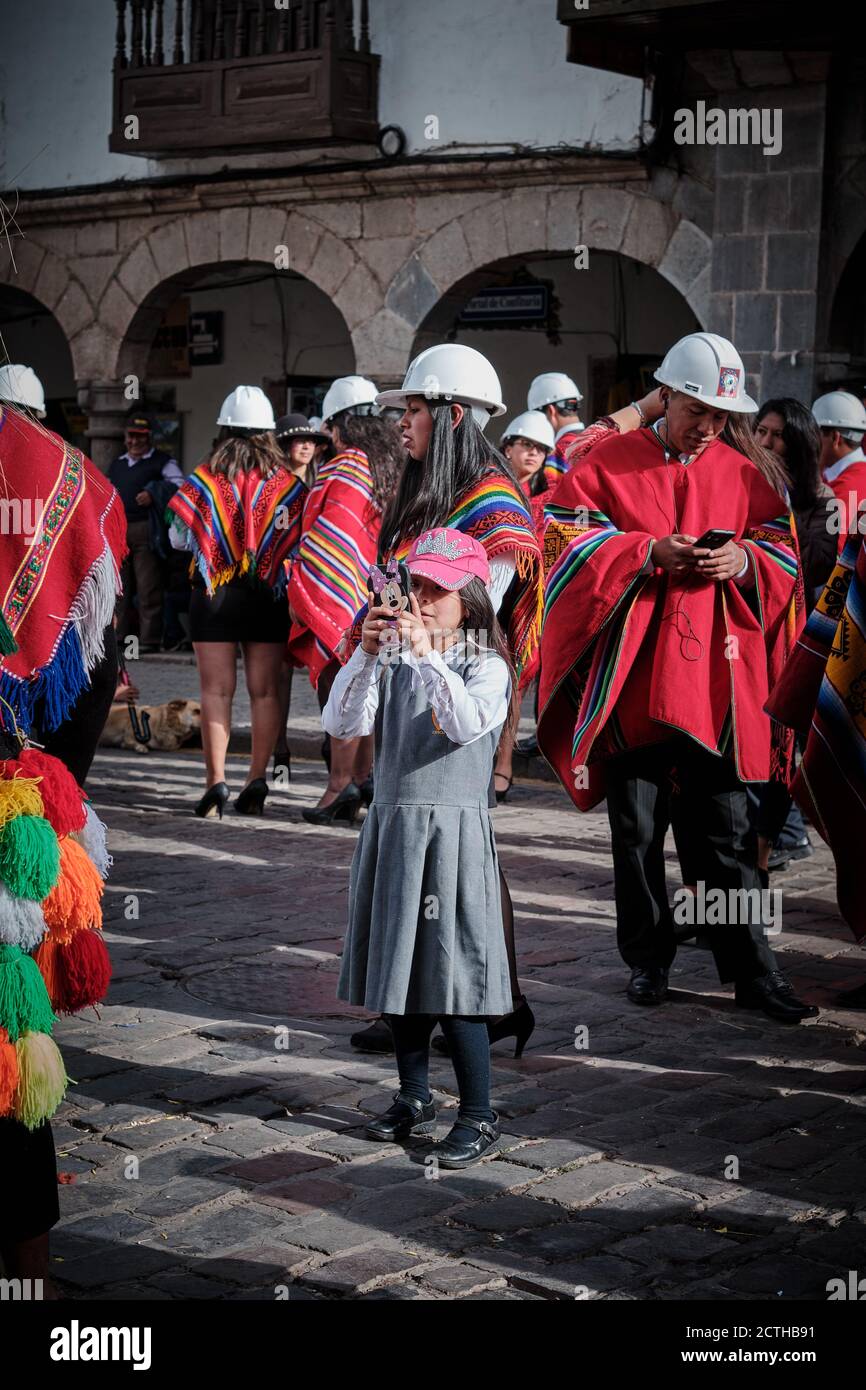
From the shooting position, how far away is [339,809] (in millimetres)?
9422

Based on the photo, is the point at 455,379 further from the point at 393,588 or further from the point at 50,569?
the point at 50,569

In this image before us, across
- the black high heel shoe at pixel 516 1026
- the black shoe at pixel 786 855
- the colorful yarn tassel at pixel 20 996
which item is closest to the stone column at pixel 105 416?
the black shoe at pixel 786 855

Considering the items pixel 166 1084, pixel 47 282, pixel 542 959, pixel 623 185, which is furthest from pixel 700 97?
pixel 166 1084

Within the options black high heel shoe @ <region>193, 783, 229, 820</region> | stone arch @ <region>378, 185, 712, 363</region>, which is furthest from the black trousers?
stone arch @ <region>378, 185, 712, 363</region>

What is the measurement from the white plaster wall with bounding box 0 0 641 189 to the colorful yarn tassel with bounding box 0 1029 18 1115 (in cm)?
1090

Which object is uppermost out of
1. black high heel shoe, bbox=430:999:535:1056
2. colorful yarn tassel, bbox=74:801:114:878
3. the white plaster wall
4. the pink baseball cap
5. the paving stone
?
the white plaster wall

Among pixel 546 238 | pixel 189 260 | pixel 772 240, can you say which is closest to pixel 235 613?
pixel 772 240

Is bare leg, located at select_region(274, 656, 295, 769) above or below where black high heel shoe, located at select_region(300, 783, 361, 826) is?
above

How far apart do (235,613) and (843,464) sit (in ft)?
10.8

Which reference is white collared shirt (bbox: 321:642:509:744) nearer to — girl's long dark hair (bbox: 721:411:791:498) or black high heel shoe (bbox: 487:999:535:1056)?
black high heel shoe (bbox: 487:999:535:1056)

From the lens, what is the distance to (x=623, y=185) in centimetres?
1459

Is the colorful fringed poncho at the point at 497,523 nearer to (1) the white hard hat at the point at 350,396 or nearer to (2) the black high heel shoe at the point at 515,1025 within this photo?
(2) the black high heel shoe at the point at 515,1025

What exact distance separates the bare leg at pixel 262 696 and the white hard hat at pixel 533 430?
223cm

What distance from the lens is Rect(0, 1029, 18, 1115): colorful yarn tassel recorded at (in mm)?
3193
